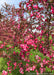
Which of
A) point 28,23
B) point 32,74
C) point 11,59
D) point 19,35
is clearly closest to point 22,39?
point 19,35

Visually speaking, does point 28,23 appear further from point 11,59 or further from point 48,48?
point 11,59

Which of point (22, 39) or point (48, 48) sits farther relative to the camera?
point (48, 48)

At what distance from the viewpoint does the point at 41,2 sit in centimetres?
313

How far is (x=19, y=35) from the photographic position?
10.9 ft

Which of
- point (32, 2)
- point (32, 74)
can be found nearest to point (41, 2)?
point (32, 2)

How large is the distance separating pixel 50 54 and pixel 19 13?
1.39 metres

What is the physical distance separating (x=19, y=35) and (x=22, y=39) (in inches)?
6.8

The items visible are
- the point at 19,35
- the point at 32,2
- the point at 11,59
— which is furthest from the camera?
the point at 11,59

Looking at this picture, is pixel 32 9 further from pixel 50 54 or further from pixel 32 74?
pixel 32 74

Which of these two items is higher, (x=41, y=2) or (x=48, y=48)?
(x=41, y=2)

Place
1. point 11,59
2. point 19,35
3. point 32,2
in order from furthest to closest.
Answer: point 11,59, point 19,35, point 32,2

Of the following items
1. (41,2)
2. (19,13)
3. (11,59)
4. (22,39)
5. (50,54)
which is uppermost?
(41,2)

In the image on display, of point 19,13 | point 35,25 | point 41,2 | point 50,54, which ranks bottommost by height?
point 50,54

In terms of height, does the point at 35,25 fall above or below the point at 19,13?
below
